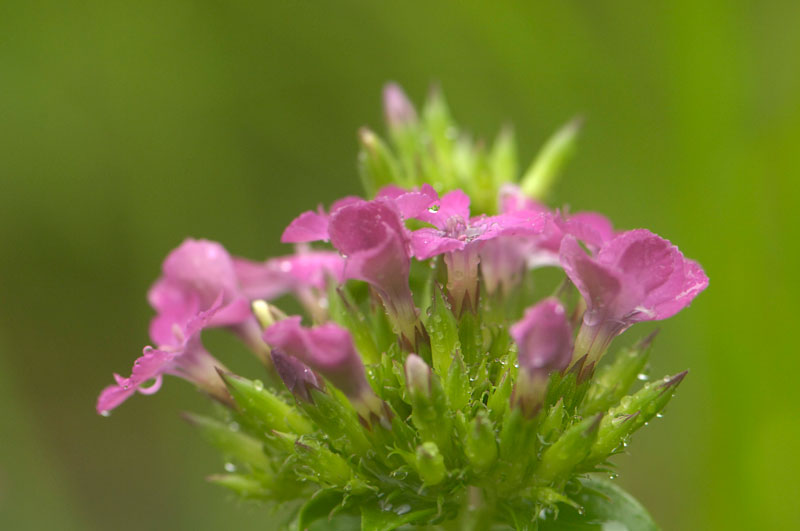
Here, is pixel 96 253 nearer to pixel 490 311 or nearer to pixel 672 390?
pixel 490 311

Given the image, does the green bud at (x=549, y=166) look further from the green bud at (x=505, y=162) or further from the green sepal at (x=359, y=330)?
the green sepal at (x=359, y=330)

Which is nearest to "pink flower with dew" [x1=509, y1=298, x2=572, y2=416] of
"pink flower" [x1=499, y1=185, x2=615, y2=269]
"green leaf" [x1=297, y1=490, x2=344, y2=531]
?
"pink flower" [x1=499, y1=185, x2=615, y2=269]

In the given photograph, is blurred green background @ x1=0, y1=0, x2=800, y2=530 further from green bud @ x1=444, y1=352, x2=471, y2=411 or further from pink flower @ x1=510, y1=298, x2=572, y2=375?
pink flower @ x1=510, y1=298, x2=572, y2=375

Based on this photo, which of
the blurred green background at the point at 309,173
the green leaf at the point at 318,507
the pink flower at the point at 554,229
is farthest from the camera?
the blurred green background at the point at 309,173

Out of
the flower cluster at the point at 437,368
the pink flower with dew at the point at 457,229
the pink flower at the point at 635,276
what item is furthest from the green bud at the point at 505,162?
the pink flower at the point at 635,276

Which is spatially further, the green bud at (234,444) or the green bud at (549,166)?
the green bud at (549,166)

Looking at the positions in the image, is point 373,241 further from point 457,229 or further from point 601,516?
point 601,516

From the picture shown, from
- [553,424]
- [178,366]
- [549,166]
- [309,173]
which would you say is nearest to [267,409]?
[178,366]
